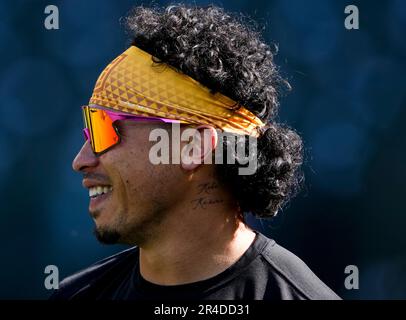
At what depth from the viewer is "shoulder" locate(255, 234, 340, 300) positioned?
254 cm

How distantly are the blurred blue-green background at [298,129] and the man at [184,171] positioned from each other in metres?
1.80

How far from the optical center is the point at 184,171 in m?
2.69

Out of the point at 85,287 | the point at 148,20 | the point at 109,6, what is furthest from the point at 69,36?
the point at 85,287

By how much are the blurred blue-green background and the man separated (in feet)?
5.89

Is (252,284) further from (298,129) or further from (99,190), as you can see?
(298,129)
